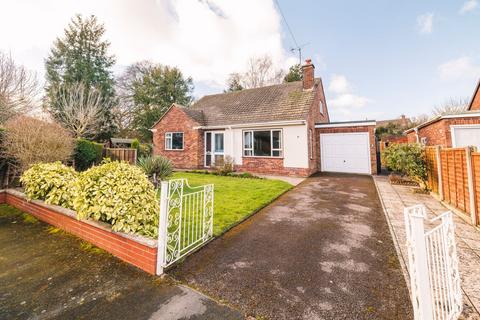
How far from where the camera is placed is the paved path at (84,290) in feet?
6.75

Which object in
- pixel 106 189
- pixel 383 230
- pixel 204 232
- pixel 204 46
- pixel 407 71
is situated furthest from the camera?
pixel 407 71

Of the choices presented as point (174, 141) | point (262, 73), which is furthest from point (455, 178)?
point (262, 73)

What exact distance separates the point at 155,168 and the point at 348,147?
11.1 meters

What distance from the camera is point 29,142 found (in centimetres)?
617

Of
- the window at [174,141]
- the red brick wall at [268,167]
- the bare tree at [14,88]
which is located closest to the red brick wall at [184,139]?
the window at [174,141]

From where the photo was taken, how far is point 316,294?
7.57 feet

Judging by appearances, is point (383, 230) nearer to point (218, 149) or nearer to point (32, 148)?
point (32, 148)

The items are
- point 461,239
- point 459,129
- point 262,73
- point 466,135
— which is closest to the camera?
point 461,239

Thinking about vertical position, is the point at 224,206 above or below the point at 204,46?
below

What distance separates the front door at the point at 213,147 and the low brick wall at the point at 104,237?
943cm

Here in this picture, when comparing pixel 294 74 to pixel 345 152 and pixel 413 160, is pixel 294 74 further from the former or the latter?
pixel 413 160

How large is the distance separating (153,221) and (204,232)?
930mm

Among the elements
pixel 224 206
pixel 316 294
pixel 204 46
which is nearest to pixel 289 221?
pixel 224 206

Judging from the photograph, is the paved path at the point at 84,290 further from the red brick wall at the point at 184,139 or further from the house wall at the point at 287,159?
the red brick wall at the point at 184,139
